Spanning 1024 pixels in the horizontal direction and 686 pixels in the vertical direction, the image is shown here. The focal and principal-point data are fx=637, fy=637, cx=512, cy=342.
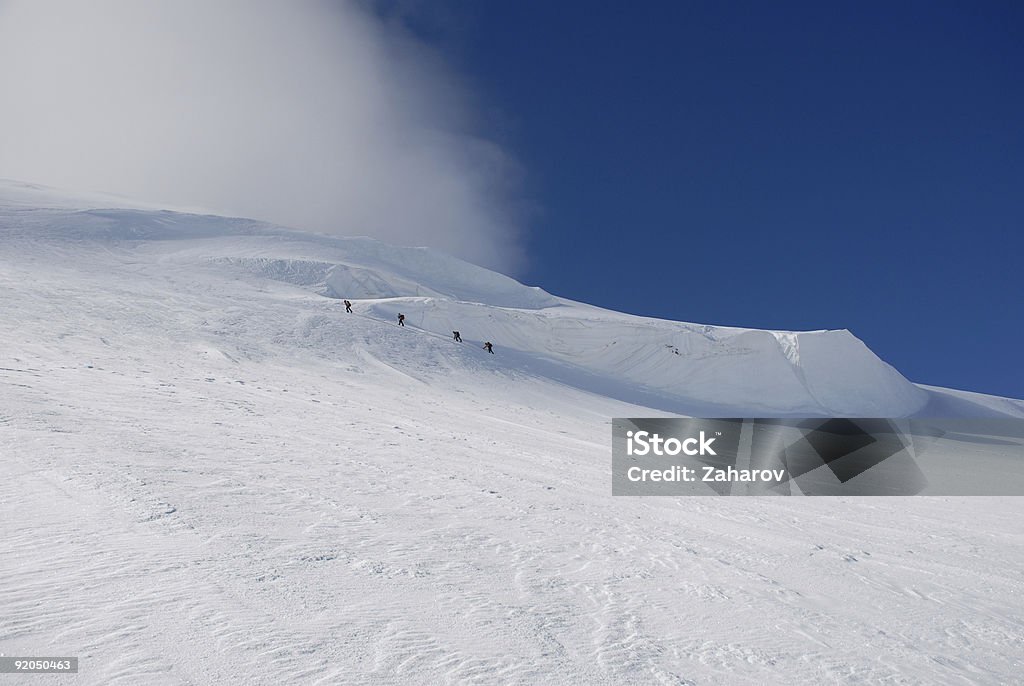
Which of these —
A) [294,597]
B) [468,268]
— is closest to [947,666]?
[294,597]

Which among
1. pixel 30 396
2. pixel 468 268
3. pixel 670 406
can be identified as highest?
pixel 468 268

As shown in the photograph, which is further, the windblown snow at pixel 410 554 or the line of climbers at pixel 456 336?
the line of climbers at pixel 456 336

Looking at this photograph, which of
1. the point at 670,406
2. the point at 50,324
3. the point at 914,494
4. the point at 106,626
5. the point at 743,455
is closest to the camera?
the point at 106,626

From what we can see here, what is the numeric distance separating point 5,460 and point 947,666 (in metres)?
7.52

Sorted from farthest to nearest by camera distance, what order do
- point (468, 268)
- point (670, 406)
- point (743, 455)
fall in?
point (468, 268), point (670, 406), point (743, 455)

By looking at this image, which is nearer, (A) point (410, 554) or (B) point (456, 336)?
(A) point (410, 554)

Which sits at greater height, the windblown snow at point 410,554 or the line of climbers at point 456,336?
the line of climbers at point 456,336

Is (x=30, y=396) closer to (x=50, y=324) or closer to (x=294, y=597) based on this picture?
(x=294, y=597)

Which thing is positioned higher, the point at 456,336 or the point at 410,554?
the point at 456,336

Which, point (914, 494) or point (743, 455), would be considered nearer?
point (914, 494)

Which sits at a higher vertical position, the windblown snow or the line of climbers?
the line of climbers

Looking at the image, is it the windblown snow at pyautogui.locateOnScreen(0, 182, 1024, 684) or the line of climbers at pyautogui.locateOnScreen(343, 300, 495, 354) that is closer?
the windblown snow at pyautogui.locateOnScreen(0, 182, 1024, 684)

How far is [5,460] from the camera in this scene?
19.1 ft

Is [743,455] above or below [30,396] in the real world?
below
